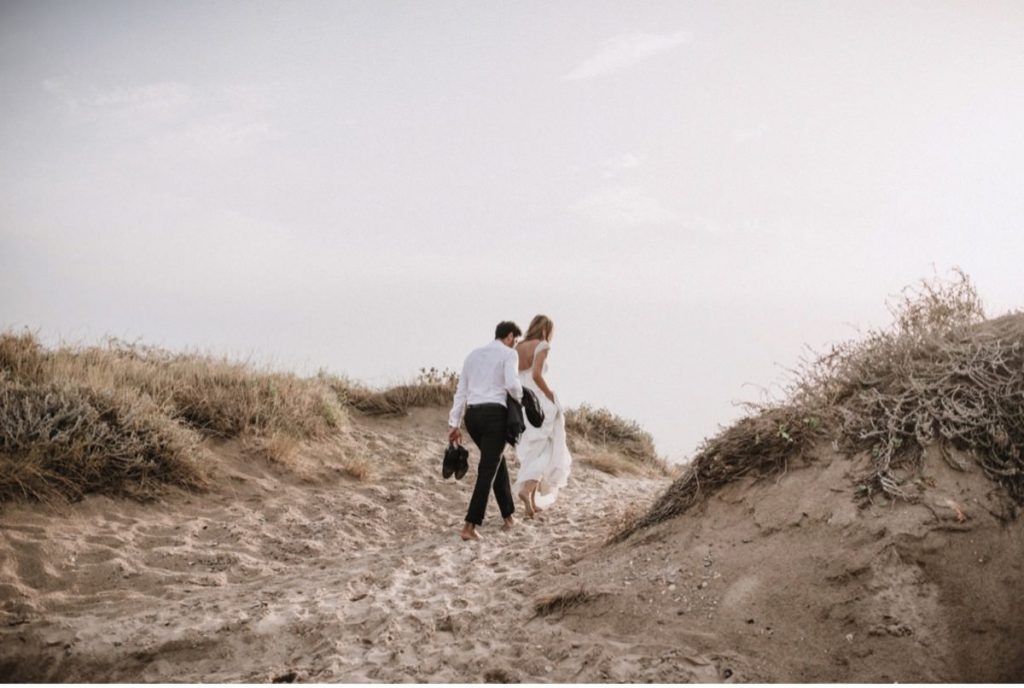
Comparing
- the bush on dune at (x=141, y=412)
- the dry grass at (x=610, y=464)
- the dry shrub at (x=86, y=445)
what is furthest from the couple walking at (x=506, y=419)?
the dry grass at (x=610, y=464)

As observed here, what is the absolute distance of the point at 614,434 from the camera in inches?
676

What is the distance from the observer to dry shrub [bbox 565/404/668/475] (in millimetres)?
16547

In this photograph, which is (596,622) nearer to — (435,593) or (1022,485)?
(435,593)

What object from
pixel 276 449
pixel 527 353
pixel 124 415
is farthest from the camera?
pixel 276 449

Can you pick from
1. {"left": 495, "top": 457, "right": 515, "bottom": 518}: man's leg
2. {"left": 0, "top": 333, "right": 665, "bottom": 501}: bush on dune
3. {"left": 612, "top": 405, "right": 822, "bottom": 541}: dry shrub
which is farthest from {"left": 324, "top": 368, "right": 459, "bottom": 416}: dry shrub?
{"left": 612, "top": 405, "right": 822, "bottom": 541}: dry shrub

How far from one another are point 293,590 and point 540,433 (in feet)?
11.5

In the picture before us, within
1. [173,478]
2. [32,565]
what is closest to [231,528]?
[173,478]

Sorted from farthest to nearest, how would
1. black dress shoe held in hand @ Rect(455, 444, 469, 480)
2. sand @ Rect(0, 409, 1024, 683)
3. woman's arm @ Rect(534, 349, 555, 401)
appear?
woman's arm @ Rect(534, 349, 555, 401), black dress shoe held in hand @ Rect(455, 444, 469, 480), sand @ Rect(0, 409, 1024, 683)

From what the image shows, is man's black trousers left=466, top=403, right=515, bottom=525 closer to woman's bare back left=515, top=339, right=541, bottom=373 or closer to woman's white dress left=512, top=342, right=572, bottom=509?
woman's white dress left=512, top=342, right=572, bottom=509

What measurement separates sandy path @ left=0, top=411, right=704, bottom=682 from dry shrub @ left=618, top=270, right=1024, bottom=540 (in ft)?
5.33

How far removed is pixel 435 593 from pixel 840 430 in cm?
366

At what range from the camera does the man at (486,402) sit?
8125 millimetres

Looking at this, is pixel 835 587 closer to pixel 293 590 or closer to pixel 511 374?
pixel 511 374

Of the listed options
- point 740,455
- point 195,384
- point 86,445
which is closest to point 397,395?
point 195,384
